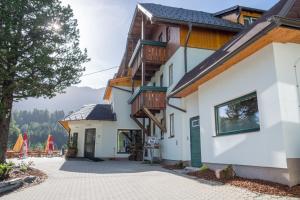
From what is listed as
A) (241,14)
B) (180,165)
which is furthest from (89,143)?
(241,14)

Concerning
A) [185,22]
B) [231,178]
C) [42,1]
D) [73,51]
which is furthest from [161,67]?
[231,178]

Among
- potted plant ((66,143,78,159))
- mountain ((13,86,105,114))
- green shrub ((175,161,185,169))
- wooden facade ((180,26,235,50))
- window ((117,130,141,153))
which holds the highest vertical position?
mountain ((13,86,105,114))

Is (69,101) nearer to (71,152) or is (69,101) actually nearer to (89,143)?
(71,152)

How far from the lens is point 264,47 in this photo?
6980 millimetres

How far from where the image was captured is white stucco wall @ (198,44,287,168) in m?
6.53

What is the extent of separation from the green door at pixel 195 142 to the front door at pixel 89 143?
10789 millimetres

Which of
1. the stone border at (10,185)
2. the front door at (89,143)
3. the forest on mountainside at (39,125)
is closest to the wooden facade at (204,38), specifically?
the stone border at (10,185)

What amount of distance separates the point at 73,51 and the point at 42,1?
2291 mm

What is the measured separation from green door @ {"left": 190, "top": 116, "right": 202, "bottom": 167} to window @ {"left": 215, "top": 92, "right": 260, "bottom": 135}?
2.30 meters

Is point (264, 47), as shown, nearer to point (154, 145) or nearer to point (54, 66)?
point (54, 66)

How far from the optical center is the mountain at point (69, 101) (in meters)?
132

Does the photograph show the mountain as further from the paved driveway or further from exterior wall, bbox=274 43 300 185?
exterior wall, bbox=274 43 300 185

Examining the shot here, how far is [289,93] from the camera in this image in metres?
6.51

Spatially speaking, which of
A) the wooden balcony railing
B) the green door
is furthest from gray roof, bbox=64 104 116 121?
the green door
